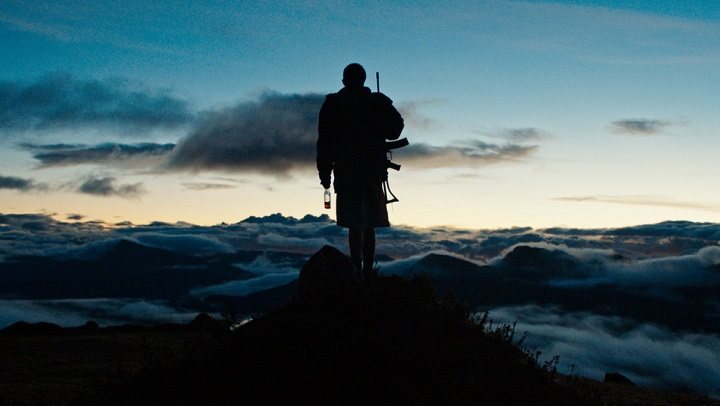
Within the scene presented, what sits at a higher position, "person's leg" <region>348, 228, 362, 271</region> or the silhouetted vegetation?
"person's leg" <region>348, 228, 362, 271</region>

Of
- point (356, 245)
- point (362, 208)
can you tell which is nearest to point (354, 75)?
point (362, 208)

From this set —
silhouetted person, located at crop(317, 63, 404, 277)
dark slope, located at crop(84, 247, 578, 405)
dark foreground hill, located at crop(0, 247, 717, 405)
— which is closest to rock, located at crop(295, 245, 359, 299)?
dark foreground hill, located at crop(0, 247, 717, 405)

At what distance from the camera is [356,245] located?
11.5 metres

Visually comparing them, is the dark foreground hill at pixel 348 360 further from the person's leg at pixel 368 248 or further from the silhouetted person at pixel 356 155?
the silhouetted person at pixel 356 155

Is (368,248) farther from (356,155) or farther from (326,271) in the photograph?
(356,155)

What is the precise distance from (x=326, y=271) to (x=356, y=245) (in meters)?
0.72

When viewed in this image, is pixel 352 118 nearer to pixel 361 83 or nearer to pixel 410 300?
pixel 361 83

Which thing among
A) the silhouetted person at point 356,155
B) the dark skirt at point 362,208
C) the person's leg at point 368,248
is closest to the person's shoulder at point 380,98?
the silhouetted person at point 356,155

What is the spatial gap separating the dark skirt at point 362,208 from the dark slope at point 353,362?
1.36m

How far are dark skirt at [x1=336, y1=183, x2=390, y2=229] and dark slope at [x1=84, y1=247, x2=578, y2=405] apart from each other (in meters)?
1.36

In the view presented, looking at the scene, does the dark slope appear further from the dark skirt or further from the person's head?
the person's head

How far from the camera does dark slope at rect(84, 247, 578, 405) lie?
25.3ft

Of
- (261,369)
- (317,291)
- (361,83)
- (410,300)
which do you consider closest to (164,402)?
(261,369)

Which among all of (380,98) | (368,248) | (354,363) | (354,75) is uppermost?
(354,75)
